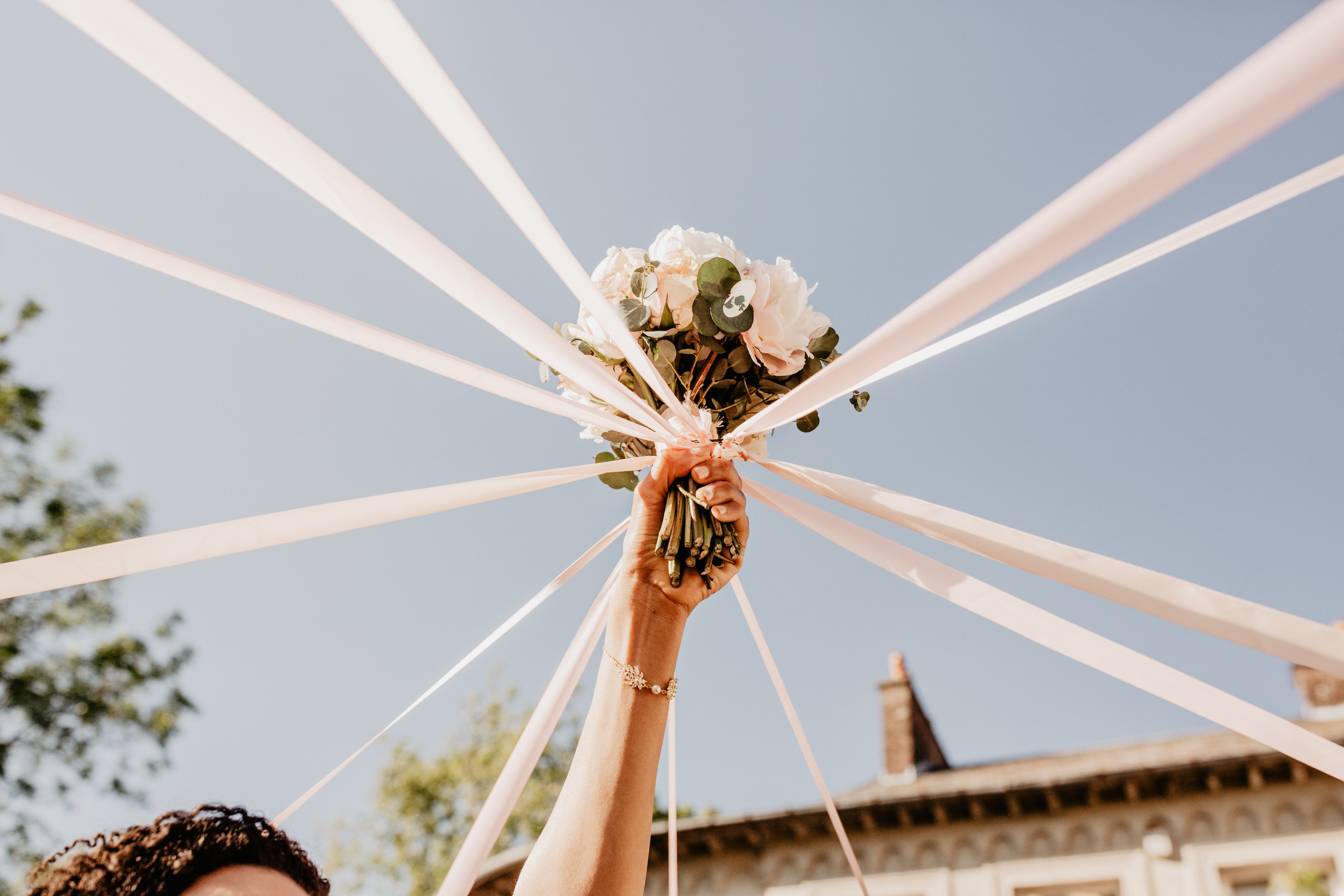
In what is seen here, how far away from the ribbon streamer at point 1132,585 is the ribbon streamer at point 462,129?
78cm

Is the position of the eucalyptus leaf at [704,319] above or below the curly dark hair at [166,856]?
above

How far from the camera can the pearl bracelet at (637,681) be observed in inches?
78.6

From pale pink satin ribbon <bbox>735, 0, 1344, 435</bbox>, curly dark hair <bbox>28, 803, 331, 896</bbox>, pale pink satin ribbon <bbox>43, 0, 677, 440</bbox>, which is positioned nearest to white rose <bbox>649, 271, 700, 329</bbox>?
pale pink satin ribbon <bbox>43, 0, 677, 440</bbox>

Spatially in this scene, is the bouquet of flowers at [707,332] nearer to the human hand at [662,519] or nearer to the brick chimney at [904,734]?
the human hand at [662,519]

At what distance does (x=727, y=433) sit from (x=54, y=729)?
15.0m

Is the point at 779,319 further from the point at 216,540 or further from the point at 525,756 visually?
the point at 216,540

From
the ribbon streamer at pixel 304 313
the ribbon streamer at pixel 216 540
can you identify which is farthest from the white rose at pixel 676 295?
the ribbon streamer at pixel 216 540

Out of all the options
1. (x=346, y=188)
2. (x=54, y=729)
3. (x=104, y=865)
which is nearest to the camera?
(x=346, y=188)

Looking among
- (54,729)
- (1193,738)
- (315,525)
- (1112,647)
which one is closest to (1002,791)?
(1193,738)

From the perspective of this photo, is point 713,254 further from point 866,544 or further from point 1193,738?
point 1193,738

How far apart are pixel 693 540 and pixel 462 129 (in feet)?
3.52

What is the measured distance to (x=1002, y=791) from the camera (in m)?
10.1

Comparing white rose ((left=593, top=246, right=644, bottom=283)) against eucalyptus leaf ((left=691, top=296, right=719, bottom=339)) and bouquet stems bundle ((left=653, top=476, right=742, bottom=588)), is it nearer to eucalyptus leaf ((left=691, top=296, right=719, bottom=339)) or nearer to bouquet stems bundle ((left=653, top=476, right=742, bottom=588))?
eucalyptus leaf ((left=691, top=296, right=719, bottom=339))

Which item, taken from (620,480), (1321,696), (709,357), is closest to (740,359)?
(709,357)
